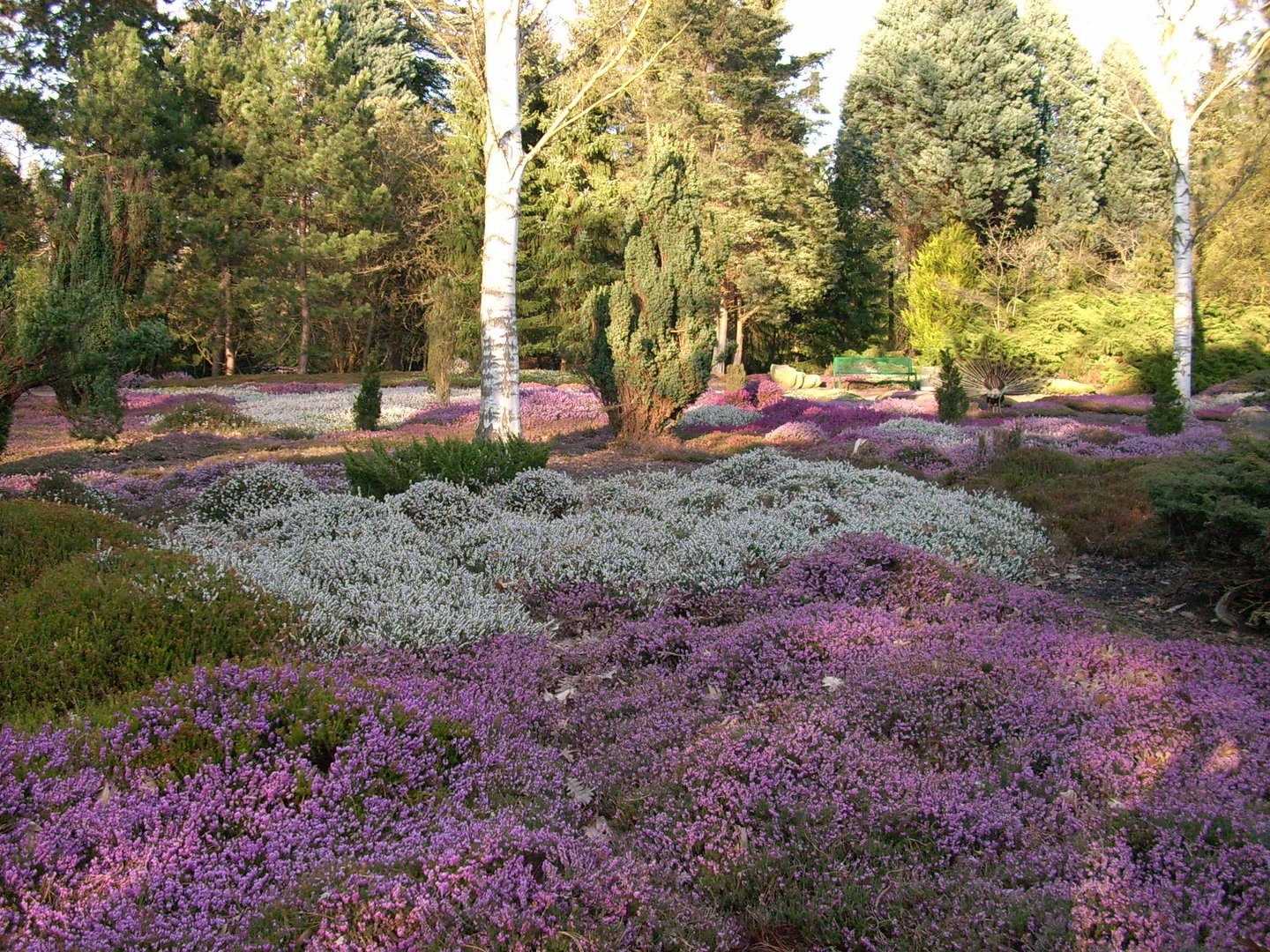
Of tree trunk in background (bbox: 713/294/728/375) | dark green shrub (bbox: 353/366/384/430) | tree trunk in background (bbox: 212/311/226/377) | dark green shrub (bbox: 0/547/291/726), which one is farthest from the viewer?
tree trunk in background (bbox: 713/294/728/375)

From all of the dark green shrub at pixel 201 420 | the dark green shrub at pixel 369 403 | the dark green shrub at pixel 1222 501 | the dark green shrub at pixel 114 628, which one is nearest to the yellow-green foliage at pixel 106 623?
the dark green shrub at pixel 114 628

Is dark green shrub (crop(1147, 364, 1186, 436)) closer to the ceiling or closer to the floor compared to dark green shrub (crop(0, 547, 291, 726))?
closer to the ceiling

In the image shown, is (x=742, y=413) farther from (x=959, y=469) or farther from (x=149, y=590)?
(x=149, y=590)

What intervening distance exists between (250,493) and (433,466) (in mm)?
1695

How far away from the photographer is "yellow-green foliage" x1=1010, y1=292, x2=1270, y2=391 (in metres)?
25.8

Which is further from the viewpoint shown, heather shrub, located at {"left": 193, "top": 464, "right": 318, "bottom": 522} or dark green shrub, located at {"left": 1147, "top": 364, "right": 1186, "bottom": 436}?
dark green shrub, located at {"left": 1147, "top": 364, "right": 1186, "bottom": 436}

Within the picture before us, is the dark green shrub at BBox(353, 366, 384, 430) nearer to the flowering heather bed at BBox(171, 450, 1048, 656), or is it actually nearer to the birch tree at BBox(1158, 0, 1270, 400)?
the flowering heather bed at BBox(171, 450, 1048, 656)

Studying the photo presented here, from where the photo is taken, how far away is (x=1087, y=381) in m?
27.3

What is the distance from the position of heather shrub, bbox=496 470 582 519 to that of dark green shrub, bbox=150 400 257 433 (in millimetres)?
9438

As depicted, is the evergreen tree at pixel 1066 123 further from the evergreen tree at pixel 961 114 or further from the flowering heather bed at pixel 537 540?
the flowering heather bed at pixel 537 540

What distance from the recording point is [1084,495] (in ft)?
28.7

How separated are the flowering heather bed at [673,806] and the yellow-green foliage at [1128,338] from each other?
25135mm

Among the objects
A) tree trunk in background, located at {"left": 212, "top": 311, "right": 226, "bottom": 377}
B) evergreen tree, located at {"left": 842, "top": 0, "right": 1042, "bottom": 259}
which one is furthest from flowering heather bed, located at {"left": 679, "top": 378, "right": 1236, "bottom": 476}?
tree trunk in background, located at {"left": 212, "top": 311, "right": 226, "bottom": 377}

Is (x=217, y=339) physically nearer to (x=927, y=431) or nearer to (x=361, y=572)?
(x=927, y=431)
